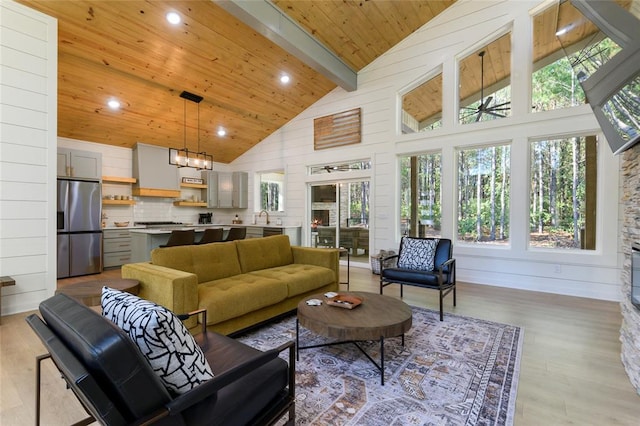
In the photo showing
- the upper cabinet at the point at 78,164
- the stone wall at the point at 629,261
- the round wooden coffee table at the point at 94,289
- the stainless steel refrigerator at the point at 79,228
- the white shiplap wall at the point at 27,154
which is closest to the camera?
the stone wall at the point at 629,261

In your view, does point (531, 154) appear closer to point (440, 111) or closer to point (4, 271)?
point (440, 111)

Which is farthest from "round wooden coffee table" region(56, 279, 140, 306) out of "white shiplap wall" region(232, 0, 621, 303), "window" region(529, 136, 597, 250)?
"window" region(529, 136, 597, 250)

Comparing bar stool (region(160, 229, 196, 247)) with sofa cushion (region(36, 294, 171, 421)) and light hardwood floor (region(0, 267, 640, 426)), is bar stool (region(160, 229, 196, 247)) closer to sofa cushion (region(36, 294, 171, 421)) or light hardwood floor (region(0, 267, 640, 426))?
light hardwood floor (region(0, 267, 640, 426))

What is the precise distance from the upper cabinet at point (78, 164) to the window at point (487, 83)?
6687mm

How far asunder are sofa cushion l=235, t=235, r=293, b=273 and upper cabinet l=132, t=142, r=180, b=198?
14.1 feet

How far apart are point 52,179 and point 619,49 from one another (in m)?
5.56

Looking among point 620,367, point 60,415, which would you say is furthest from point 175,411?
point 620,367

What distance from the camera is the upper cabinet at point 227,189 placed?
26.3 feet

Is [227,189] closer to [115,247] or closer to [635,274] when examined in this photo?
[115,247]

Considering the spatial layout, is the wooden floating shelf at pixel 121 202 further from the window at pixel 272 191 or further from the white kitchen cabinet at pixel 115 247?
the window at pixel 272 191

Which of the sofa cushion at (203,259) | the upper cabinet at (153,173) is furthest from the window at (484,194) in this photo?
the upper cabinet at (153,173)

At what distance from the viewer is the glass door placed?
6.35m

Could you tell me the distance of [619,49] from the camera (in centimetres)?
190

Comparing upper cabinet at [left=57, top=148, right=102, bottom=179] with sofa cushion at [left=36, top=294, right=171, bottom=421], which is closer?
Result: sofa cushion at [left=36, top=294, right=171, bottom=421]
